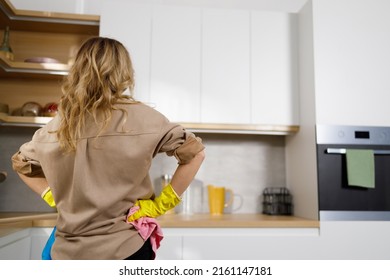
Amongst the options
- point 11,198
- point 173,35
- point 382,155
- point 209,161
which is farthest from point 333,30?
point 11,198

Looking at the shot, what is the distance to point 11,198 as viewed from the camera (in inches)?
97.1

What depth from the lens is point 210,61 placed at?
240cm

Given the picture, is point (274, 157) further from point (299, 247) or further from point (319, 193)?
point (299, 247)

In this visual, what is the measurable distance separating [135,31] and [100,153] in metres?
1.57

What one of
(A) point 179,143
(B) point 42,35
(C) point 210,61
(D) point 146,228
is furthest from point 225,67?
(D) point 146,228

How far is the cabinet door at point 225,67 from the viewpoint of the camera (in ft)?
7.80

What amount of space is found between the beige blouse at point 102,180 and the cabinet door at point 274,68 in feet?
4.85

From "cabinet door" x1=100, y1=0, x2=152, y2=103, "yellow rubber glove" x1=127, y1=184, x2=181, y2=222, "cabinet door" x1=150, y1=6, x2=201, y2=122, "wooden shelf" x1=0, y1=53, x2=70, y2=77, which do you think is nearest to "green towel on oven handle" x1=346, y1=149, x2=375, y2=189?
"cabinet door" x1=150, y1=6, x2=201, y2=122

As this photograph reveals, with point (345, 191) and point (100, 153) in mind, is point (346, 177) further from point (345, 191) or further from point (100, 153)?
point (100, 153)

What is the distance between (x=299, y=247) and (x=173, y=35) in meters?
1.48

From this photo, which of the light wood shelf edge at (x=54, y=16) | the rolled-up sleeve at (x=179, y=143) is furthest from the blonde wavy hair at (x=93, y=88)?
the light wood shelf edge at (x=54, y=16)

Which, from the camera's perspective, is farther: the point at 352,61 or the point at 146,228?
the point at 352,61

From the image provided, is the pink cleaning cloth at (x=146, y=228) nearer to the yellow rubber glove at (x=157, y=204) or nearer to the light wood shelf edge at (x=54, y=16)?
the yellow rubber glove at (x=157, y=204)

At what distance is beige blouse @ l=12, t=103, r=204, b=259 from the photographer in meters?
0.98
